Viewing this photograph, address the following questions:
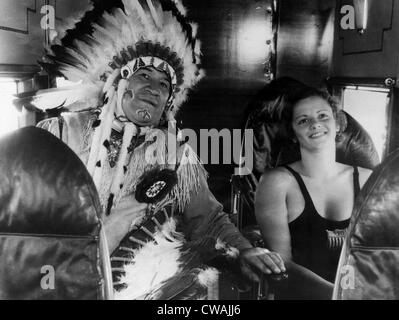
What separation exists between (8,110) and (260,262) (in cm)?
137

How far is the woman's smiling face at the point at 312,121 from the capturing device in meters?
2.16

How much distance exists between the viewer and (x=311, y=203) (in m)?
Result: 2.18

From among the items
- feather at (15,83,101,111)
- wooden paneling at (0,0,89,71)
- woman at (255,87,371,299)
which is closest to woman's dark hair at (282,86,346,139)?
woman at (255,87,371,299)

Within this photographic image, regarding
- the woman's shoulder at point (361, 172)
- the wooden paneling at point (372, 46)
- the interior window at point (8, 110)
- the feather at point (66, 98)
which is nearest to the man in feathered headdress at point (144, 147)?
the feather at point (66, 98)

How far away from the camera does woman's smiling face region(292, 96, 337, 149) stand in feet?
7.09

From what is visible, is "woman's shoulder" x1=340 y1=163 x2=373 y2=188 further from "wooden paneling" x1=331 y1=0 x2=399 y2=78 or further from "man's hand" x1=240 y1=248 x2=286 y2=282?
"man's hand" x1=240 y1=248 x2=286 y2=282

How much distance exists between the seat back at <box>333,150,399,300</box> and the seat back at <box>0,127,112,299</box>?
115cm

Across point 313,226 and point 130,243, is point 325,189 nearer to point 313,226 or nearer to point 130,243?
point 313,226

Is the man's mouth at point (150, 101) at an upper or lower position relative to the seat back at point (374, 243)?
upper

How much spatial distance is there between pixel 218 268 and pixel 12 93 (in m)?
1.26

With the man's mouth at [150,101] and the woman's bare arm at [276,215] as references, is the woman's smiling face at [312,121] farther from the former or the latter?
the man's mouth at [150,101]

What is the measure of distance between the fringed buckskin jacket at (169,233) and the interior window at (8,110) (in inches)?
17.3
